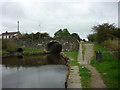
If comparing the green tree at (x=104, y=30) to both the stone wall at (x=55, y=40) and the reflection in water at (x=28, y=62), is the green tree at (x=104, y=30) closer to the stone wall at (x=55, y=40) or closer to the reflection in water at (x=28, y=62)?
the reflection in water at (x=28, y=62)

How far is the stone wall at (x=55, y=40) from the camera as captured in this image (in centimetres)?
3086

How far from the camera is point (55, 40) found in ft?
107

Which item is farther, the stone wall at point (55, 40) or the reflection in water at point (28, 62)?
the stone wall at point (55, 40)

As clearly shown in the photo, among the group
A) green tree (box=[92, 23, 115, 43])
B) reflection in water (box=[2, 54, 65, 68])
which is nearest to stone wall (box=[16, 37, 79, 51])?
green tree (box=[92, 23, 115, 43])

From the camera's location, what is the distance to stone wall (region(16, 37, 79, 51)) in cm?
3086

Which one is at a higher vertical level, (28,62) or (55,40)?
(55,40)

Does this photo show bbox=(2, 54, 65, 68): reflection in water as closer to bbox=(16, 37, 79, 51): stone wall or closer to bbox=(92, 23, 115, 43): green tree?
bbox=(92, 23, 115, 43): green tree

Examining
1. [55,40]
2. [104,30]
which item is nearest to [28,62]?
[104,30]

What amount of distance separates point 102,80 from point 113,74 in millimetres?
746

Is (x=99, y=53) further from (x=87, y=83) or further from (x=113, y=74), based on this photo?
(x=87, y=83)

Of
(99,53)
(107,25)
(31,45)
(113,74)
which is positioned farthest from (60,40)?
(113,74)

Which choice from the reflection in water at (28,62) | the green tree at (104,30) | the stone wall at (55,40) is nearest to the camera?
the reflection in water at (28,62)

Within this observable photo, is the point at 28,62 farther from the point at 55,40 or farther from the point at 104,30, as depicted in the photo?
the point at 55,40

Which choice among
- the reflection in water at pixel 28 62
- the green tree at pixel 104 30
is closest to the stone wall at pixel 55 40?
the green tree at pixel 104 30
